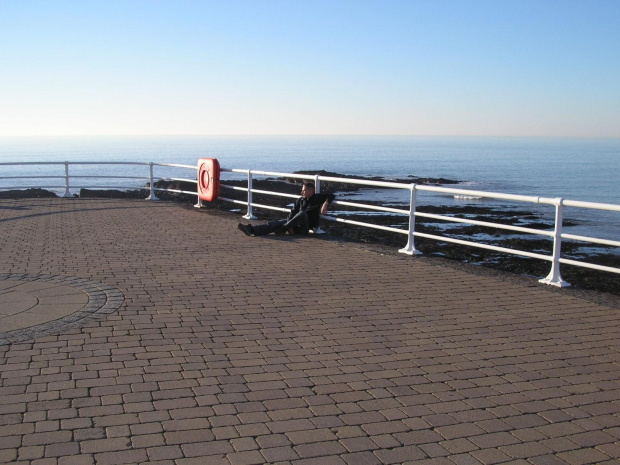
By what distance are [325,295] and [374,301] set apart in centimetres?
61

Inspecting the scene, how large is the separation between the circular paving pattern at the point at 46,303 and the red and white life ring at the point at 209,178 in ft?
26.4

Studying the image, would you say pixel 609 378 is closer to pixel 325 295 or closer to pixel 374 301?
pixel 374 301

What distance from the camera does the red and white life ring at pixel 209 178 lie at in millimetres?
15984

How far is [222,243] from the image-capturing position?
37.1 ft

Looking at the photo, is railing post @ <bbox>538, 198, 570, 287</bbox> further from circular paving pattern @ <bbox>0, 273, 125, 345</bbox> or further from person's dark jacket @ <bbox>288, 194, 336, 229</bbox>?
circular paving pattern @ <bbox>0, 273, 125, 345</bbox>

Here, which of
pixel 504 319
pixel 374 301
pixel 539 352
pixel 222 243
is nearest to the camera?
pixel 539 352

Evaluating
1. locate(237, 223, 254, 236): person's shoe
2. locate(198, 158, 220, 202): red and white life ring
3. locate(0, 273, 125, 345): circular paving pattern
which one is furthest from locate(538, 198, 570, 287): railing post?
locate(198, 158, 220, 202): red and white life ring

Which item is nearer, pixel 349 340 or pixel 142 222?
pixel 349 340

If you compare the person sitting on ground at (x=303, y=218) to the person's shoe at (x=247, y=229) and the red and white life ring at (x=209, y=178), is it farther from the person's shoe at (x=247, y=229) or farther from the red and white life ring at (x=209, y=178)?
the red and white life ring at (x=209, y=178)

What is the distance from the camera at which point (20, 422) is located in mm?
4012

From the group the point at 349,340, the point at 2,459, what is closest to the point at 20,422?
the point at 2,459

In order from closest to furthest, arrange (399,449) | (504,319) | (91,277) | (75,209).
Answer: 1. (399,449)
2. (504,319)
3. (91,277)
4. (75,209)

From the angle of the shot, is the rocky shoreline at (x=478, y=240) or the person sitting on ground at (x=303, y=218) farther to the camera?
the person sitting on ground at (x=303, y=218)

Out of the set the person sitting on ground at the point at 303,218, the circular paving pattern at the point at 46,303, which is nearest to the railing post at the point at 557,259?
the person sitting on ground at the point at 303,218
